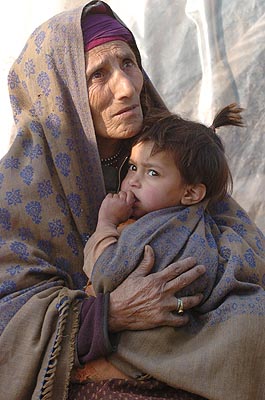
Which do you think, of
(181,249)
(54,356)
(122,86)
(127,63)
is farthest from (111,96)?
(54,356)

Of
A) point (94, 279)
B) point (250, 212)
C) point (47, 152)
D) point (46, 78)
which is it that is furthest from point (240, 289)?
point (250, 212)

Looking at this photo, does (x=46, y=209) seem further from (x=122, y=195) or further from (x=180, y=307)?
(x=180, y=307)

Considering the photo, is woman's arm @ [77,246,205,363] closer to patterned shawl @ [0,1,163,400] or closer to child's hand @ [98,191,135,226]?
patterned shawl @ [0,1,163,400]

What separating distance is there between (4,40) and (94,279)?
10.5 feet

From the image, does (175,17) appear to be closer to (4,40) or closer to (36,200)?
(4,40)

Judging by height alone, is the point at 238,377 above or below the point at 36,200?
below

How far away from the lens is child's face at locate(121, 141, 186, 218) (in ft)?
7.25

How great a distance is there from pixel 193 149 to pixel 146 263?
15.8 inches

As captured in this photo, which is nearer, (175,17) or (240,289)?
(240,289)

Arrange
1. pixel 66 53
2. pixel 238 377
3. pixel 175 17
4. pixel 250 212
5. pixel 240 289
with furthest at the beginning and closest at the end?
pixel 175 17, pixel 250 212, pixel 66 53, pixel 240 289, pixel 238 377

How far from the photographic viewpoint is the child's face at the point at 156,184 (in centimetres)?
221

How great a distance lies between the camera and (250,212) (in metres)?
4.39

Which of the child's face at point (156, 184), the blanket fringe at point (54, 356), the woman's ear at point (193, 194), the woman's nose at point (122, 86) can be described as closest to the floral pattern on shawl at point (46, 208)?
the blanket fringe at point (54, 356)

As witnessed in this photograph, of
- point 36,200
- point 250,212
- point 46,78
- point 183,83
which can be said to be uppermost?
point 46,78
